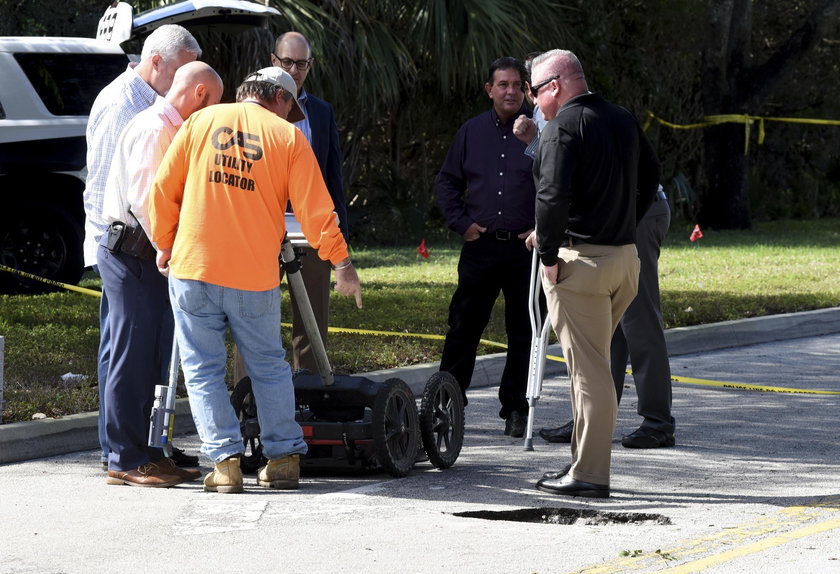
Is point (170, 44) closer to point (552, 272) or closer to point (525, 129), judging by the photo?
point (525, 129)

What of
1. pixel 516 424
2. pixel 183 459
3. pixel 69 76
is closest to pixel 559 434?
pixel 516 424

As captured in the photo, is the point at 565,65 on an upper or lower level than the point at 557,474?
upper

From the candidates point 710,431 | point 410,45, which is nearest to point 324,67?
point 410,45

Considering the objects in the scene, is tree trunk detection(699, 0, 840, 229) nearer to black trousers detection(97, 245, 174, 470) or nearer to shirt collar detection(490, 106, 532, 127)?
shirt collar detection(490, 106, 532, 127)

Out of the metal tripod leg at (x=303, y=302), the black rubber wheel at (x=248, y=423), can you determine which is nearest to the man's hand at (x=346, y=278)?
the metal tripod leg at (x=303, y=302)

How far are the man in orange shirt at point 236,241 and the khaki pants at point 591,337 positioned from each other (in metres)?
0.96

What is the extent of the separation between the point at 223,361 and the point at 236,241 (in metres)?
0.61

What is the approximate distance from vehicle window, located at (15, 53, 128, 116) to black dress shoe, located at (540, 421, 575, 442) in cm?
710

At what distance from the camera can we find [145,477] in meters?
6.50

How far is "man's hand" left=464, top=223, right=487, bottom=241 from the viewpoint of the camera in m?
7.85

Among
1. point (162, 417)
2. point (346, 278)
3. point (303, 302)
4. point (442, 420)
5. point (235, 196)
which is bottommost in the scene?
point (442, 420)

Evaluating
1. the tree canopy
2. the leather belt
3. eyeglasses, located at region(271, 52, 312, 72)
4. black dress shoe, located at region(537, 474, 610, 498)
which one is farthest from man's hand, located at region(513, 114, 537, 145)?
the tree canopy

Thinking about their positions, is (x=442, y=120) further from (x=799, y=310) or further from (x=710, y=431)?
(x=710, y=431)

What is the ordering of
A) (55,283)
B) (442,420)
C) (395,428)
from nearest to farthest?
(395,428) < (442,420) < (55,283)
